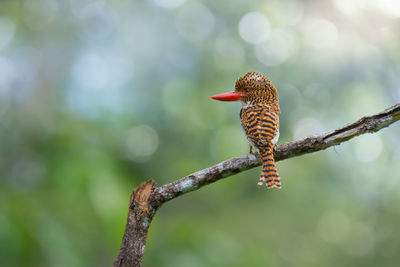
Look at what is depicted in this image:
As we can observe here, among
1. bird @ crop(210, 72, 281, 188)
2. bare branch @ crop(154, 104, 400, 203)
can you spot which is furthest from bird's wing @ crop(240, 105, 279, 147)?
bare branch @ crop(154, 104, 400, 203)

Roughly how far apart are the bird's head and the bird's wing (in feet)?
0.25

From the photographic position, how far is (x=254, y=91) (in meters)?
3.03

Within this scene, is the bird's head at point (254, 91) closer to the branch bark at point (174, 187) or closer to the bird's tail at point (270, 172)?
the bird's tail at point (270, 172)

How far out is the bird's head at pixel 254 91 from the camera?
9.88 feet

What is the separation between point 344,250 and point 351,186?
142 cm

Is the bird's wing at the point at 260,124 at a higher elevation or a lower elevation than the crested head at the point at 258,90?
lower

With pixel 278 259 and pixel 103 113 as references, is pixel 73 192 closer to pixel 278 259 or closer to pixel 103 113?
pixel 103 113

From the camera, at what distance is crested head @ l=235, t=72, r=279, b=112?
3.01 metres

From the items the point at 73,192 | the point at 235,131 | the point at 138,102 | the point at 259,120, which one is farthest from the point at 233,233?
the point at 259,120

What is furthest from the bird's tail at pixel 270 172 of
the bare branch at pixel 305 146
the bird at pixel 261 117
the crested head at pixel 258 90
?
the crested head at pixel 258 90

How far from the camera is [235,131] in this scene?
287 inches

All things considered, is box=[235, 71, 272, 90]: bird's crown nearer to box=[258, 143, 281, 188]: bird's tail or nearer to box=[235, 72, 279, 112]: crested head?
box=[235, 72, 279, 112]: crested head

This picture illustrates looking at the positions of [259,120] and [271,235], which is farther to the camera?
[271,235]

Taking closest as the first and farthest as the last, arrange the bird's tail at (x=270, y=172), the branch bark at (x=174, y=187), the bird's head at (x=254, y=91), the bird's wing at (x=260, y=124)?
the branch bark at (x=174, y=187)
the bird's tail at (x=270, y=172)
the bird's wing at (x=260, y=124)
the bird's head at (x=254, y=91)
